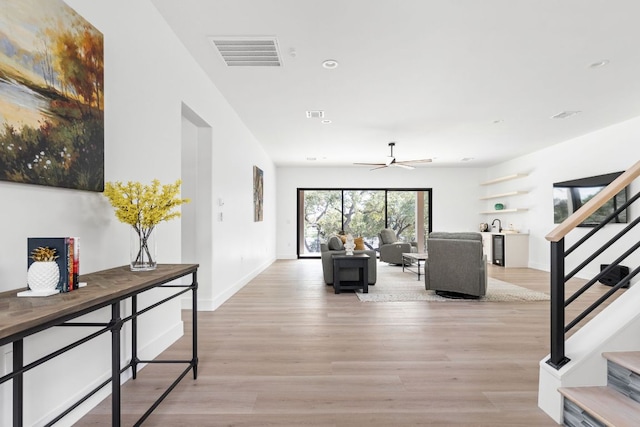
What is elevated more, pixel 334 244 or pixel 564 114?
pixel 564 114

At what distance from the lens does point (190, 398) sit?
2.13 m

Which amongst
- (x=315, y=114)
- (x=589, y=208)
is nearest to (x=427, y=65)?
(x=315, y=114)

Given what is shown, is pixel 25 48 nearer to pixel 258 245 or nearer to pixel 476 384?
pixel 476 384

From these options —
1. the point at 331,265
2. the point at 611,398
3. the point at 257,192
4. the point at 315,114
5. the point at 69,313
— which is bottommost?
the point at 611,398

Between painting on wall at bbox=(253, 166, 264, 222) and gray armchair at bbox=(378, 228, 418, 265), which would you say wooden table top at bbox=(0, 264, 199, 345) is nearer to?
painting on wall at bbox=(253, 166, 264, 222)

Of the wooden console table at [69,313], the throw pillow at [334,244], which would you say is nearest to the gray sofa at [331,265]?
the throw pillow at [334,244]

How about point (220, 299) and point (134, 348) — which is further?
point (220, 299)

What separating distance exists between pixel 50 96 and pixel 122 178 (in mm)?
733

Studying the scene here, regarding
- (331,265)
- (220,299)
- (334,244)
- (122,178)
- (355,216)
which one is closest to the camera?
(122,178)

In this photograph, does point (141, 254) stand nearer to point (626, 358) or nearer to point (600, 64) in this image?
point (626, 358)

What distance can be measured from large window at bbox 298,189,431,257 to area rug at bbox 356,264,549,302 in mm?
3806

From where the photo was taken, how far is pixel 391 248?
8.24m

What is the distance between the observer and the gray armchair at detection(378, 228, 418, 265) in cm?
810

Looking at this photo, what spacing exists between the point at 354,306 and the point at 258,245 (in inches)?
129
